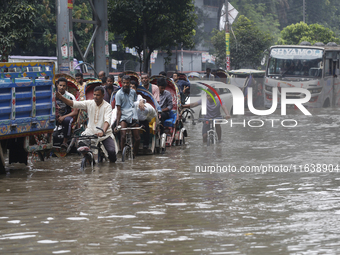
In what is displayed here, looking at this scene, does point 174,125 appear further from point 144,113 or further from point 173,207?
point 173,207

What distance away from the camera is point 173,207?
6824mm

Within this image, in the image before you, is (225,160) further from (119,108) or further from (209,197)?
(209,197)

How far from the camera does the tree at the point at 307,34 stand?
5775 centimetres

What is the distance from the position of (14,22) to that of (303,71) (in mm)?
13617

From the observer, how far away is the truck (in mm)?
9070

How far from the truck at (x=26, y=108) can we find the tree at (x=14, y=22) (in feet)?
24.0

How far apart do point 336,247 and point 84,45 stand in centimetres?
3569

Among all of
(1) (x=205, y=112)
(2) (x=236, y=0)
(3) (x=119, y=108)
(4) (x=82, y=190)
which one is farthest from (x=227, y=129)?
(2) (x=236, y=0)

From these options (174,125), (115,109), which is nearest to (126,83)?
(115,109)

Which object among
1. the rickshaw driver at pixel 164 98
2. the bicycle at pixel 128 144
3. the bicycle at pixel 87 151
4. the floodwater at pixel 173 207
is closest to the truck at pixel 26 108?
the floodwater at pixel 173 207

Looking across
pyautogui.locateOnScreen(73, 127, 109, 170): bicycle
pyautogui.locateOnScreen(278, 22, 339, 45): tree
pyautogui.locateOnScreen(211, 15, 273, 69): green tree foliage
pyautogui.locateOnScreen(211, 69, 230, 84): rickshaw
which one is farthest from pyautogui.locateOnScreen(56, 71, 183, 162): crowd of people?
pyautogui.locateOnScreen(278, 22, 339, 45): tree

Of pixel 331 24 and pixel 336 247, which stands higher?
pixel 331 24

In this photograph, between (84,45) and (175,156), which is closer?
(175,156)

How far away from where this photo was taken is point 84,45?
3938 centimetres
